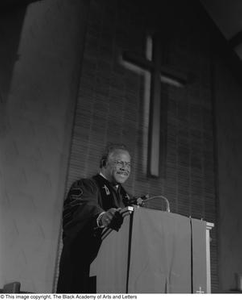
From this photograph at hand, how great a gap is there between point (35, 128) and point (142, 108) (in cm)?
136

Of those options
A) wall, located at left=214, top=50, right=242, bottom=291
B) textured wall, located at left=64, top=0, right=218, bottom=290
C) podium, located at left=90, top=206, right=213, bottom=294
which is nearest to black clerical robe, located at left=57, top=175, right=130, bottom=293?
podium, located at left=90, top=206, right=213, bottom=294

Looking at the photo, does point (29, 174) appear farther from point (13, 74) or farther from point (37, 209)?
point (13, 74)

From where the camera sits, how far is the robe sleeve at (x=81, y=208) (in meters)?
2.06

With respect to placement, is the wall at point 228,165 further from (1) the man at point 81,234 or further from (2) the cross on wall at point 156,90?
(1) the man at point 81,234

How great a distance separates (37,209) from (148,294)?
7.48 ft

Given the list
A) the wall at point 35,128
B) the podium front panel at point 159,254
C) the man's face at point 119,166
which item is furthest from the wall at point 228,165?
the podium front panel at point 159,254

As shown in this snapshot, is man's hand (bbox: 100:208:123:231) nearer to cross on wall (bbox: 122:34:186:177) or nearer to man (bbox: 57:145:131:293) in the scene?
man (bbox: 57:145:131:293)

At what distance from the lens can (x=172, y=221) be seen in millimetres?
1929

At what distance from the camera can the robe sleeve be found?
81.2 inches

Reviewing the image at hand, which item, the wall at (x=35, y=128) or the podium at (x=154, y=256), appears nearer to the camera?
the podium at (x=154, y=256)

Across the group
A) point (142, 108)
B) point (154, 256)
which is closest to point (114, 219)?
point (154, 256)

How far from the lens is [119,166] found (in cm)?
251

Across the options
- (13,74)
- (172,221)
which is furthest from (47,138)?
(172,221)

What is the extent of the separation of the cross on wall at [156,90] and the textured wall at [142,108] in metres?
0.09
